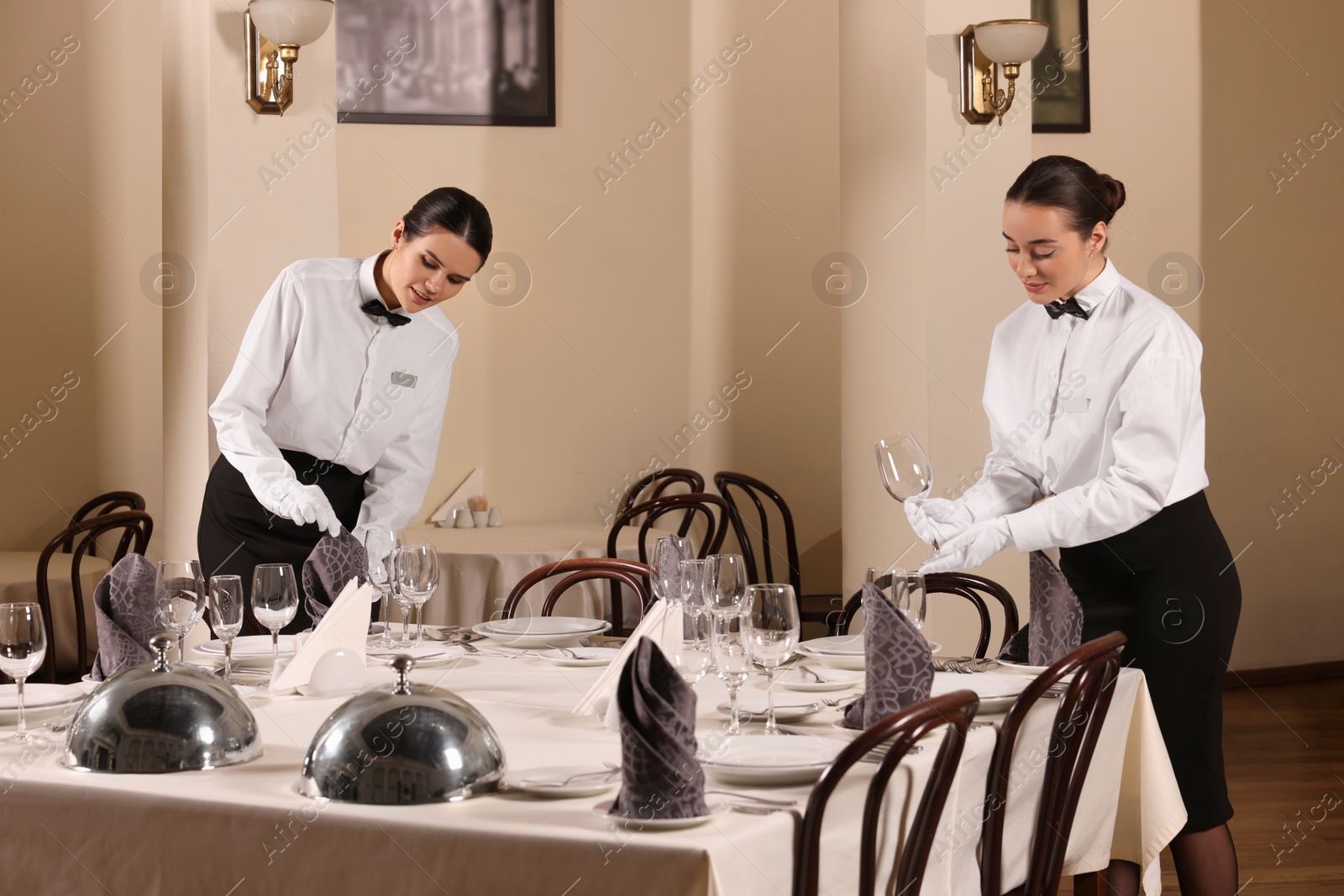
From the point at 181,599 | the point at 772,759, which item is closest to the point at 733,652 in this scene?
the point at 772,759

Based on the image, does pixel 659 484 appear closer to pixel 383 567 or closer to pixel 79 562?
pixel 79 562

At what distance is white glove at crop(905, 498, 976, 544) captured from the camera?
267 centimetres

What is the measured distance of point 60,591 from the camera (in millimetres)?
4539

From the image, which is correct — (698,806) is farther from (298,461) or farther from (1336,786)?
(1336,786)

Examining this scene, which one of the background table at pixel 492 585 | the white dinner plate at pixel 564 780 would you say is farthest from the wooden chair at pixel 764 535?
the white dinner plate at pixel 564 780

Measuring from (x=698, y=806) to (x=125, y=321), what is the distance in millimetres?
4919

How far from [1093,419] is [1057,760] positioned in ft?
3.35

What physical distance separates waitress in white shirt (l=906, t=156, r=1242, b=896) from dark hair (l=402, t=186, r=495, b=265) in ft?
3.92

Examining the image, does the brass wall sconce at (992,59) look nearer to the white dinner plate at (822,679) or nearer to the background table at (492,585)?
the background table at (492,585)

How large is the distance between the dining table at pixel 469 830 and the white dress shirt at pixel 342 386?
132 centimetres

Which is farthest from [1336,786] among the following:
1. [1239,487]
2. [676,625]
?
[676,625]

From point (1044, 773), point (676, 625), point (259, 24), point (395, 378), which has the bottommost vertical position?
point (1044, 773)

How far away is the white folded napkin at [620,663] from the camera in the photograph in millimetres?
1953

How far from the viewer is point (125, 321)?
18.7 feet
